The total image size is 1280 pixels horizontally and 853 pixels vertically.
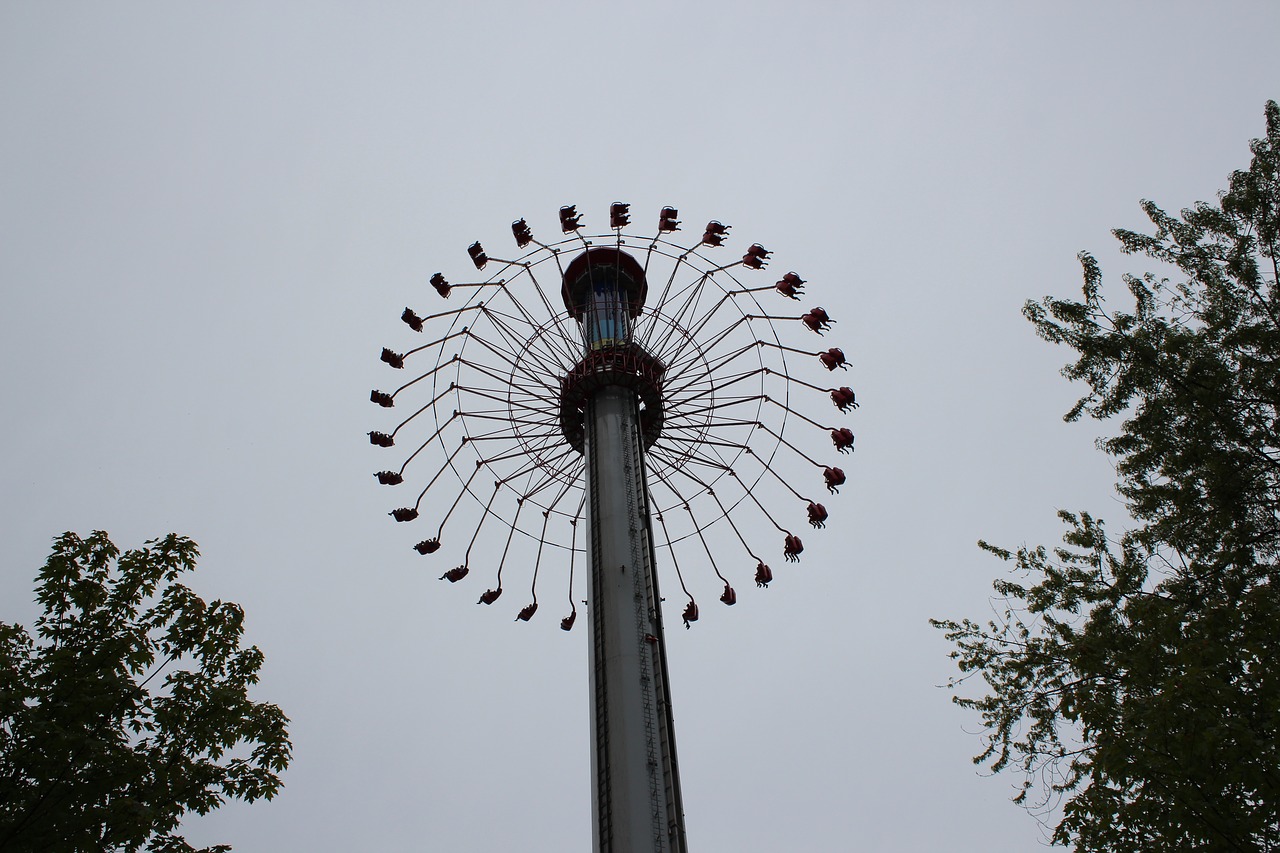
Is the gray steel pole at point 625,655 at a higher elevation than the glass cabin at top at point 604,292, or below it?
below

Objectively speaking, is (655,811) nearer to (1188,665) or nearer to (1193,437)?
(1188,665)

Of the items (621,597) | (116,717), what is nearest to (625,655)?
(621,597)

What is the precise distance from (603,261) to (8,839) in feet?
81.2

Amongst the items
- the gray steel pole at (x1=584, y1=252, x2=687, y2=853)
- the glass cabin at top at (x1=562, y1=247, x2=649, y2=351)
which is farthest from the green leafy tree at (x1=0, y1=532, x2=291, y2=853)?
the glass cabin at top at (x1=562, y1=247, x2=649, y2=351)

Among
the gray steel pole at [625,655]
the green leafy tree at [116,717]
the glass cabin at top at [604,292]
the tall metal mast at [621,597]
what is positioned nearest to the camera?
the green leafy tree at [116,717]

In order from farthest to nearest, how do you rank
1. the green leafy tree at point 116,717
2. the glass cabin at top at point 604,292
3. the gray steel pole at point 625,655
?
the glass cabin at top at point 604,292 < the gray steel pole at point 625,655 < the green leafy tree at point 116,717

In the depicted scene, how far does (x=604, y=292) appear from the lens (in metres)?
31.8

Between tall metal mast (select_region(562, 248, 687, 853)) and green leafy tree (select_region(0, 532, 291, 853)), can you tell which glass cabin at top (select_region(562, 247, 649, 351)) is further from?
green leafy tree (select_region(0, 532, 291, 853))

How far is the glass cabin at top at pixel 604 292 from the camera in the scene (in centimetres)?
3081

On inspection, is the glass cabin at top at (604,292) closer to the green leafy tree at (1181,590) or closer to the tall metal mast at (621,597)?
the tall metal mast at (621,597)

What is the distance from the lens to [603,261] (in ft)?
107

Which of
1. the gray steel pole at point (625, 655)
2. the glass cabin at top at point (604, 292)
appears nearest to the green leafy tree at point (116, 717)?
the gray steel pole at point (625, 655)

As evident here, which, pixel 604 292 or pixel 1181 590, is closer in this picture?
pixel 1181 590

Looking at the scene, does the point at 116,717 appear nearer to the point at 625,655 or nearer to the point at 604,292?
the point at 625,655
